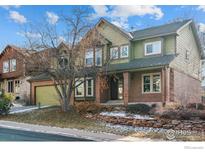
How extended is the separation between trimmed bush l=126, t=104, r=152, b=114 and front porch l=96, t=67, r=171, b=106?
0.13m

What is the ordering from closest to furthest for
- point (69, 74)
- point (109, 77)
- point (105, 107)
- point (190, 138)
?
point (190, 138)
point (105, 107)
point (109, 77)
point (69, 74)

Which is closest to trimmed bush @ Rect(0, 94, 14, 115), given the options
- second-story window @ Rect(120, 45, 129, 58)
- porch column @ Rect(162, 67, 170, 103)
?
second-story window @ Rect(120, 45, 129, 58)

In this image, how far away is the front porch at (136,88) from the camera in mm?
7574

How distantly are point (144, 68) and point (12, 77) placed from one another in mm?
2934

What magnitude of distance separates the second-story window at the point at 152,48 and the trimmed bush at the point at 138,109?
1.34 metres

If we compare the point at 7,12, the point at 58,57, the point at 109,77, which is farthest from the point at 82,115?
the point at 7,12

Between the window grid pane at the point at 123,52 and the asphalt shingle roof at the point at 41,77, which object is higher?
the window grid pane at the point at 123,52

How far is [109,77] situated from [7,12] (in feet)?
8.59

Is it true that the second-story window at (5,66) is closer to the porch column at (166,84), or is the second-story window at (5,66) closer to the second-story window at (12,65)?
the second-story window at (12,65)

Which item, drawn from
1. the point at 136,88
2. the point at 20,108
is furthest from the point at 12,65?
the point at 136,88

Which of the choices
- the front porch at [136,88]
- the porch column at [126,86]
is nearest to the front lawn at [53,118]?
the front porch at [136,88]

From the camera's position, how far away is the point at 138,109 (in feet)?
24.5

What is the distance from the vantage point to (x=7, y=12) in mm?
7246
